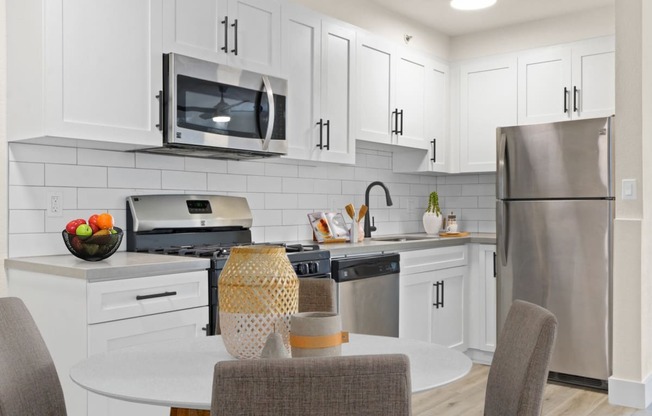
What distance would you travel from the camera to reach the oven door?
110 inches

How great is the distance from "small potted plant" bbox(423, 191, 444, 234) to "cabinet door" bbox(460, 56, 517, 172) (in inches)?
13.7

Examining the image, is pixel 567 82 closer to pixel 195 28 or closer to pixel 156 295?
pixel 195 28

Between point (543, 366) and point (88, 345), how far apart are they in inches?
62.0

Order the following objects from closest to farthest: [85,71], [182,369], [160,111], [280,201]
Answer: [182,369]
[85,71]
[160,111]
[280,201]

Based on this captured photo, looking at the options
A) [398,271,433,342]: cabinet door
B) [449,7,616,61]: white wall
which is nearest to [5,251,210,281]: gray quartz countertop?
[398,271,433,342]: cabinet door

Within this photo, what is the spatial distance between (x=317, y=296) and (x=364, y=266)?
1.35 meters

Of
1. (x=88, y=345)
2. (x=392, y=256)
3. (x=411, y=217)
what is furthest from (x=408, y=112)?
(x=88, y=345)

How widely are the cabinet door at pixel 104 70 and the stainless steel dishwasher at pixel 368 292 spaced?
1204 millimetres

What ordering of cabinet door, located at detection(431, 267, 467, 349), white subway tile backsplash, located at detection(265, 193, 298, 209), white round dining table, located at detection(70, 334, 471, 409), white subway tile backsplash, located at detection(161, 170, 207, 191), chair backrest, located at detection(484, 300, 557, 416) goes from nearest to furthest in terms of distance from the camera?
white round dining table, located at detection(70, 334, 471, 409)
chair backrest, located at detection(484, 300, 557, 416)
white subway tile backsplash, located at detection(161, 170, 207, 191)
white subway tile backsplash, located at detection(265, 193, 298, 209)
cabinet door, located at detection(431, 267, 467, 349)

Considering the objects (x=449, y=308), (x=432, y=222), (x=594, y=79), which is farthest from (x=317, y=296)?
(x=594, y=79)

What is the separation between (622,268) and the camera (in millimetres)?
3416

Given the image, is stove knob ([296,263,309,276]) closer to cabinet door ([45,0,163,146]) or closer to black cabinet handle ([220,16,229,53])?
cabinet door ([45,0,163,146])

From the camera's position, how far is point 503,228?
4.04m

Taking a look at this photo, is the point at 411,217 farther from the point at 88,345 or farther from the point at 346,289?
the point at 88,345
